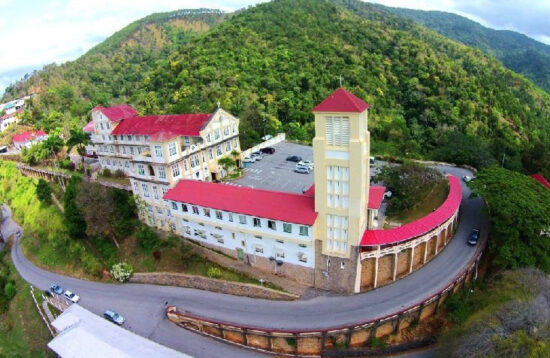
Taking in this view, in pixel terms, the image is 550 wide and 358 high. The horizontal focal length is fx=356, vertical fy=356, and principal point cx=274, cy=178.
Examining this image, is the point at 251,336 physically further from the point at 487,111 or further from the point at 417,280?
the point at 487,111

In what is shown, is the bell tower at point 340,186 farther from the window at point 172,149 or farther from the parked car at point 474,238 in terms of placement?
the window at point 172,149

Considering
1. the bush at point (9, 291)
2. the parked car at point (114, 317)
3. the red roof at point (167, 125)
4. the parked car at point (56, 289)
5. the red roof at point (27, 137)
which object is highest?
the red roof at point (167, 125)

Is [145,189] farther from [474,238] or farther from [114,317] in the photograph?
[474,238]

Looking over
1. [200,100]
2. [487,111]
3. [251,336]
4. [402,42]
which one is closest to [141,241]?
[251,336]

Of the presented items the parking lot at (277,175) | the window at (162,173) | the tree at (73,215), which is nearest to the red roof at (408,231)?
the parking lot at (277,175)

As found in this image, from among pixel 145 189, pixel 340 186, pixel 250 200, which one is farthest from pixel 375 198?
pixel 145 189

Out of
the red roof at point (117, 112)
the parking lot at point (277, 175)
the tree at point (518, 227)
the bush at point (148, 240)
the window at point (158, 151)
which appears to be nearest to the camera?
the tree at point (518, 227)
